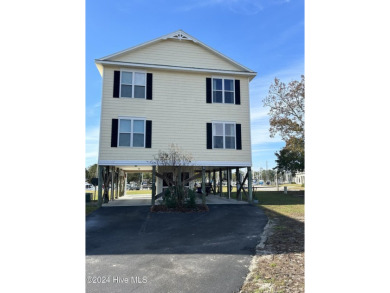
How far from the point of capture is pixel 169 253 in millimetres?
4406

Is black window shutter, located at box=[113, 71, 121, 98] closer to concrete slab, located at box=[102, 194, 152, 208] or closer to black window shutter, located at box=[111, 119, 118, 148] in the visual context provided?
black window shutter, located at box=[111, 119, 118, 148]

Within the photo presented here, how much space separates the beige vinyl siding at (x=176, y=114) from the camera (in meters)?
10.6

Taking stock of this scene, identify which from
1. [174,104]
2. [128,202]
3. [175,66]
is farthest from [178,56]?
[128,202]

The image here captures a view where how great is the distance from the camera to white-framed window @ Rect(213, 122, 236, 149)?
11440 millimetres

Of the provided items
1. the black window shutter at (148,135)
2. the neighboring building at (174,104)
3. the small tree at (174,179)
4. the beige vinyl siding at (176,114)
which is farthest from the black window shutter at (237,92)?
the black window shutter at (148,135)

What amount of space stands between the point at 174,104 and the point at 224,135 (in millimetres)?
2832

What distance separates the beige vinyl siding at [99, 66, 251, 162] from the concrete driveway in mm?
3712

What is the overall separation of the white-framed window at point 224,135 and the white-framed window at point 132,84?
381cm

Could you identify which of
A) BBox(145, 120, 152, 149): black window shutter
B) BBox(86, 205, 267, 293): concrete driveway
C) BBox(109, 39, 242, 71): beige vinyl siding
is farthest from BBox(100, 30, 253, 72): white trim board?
BBox(86, 205, 267, 293): concrete driveway
